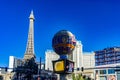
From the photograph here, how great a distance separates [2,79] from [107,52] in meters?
68.8

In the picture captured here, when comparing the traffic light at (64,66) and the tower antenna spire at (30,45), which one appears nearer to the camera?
the traffic light at (64,66)

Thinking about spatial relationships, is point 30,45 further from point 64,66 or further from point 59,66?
point 64,66

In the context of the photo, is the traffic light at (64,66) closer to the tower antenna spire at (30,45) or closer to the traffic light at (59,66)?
the traffic light at (59,66)

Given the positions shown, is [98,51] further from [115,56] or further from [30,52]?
[30,52]

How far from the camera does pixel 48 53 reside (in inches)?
7569

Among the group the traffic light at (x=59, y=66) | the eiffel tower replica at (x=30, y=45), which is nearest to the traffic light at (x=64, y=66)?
the traffic light at (x=59, y=66)

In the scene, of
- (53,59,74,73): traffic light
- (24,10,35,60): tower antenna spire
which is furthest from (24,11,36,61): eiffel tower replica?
(53,59,74,73): traffic light

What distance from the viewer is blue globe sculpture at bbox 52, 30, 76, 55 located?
177ft

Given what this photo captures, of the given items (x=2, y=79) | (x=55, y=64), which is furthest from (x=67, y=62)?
(x=2, y=79)

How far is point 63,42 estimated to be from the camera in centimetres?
5388

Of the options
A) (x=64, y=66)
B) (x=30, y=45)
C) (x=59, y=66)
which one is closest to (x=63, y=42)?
(x=64, y=66)

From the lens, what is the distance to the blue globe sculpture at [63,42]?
177ft

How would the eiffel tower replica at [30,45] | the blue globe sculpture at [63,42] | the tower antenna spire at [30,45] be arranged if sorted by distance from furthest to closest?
the tower antenna spire at [30,45] < the eiffel tower replica at [30,45] < the blue globe sculpture at [63,42]

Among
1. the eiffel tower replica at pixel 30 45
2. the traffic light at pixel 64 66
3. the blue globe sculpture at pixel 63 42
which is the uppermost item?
the eiffel tower replica at pixel 30 45
